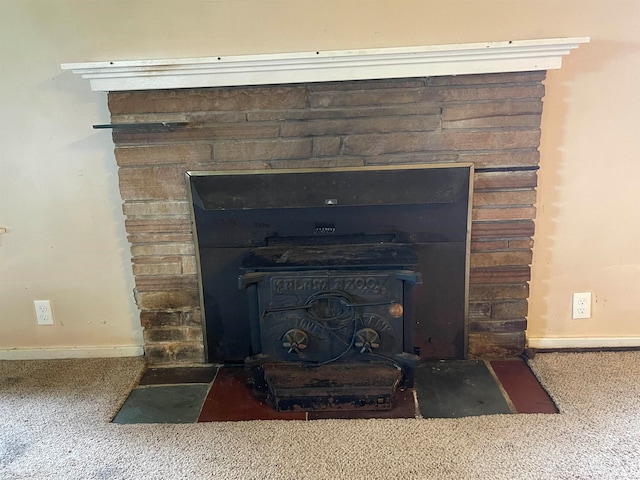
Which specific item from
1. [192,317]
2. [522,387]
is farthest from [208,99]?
[522,387]

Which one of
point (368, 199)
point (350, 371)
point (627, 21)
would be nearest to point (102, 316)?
point (350, 371)

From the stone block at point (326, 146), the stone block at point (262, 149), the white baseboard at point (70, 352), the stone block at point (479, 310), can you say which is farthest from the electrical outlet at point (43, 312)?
the stone block at point (479, 310)

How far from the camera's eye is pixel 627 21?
1.71 metres

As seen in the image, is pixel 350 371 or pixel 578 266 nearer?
pixel 350 371

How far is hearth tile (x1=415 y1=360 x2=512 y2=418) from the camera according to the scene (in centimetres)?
169

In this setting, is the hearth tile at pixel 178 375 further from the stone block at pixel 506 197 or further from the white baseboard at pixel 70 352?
the stone block at pixel 506 197

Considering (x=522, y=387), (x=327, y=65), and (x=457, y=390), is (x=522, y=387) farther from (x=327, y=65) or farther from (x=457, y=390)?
(x=327, y=65)

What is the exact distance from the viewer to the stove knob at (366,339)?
5.48 ft

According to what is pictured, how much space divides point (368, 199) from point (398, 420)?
777 mm

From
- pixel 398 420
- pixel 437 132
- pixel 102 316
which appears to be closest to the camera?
pixel 398 420

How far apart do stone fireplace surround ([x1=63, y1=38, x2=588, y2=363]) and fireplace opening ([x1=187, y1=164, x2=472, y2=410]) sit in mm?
72

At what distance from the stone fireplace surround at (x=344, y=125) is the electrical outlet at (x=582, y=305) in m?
0.23

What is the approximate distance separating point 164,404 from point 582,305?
170cm

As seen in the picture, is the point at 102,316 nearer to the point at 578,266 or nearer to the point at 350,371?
the point at 350,371
